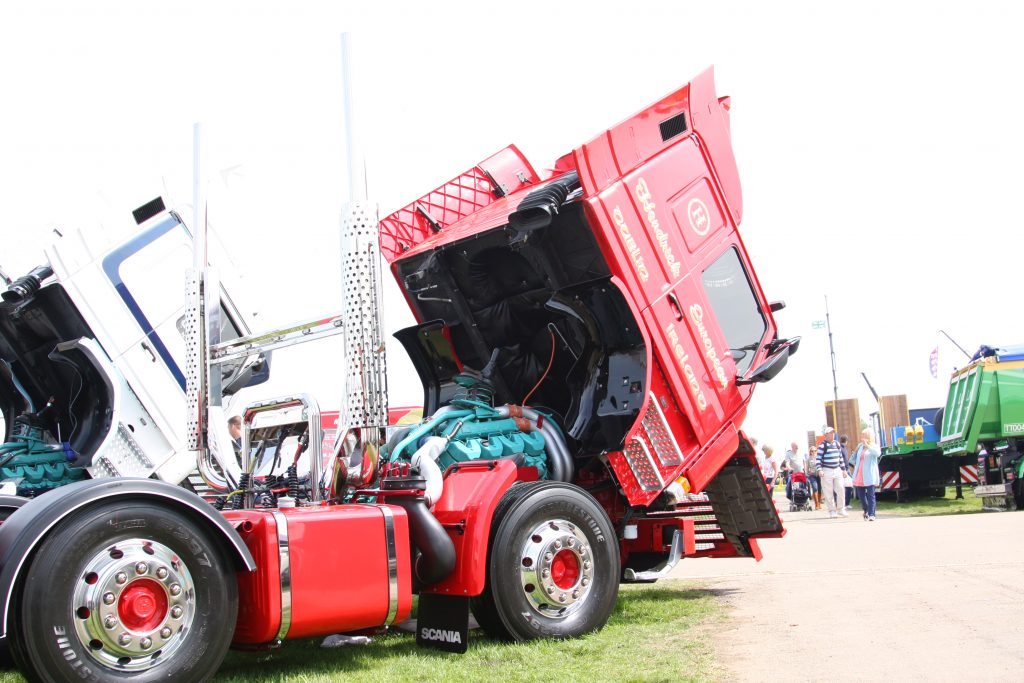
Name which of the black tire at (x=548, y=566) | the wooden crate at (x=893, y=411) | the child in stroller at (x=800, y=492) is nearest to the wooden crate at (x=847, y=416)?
the wooden crate at (x=893, y=411)

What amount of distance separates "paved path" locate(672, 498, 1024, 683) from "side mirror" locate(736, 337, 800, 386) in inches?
62.5

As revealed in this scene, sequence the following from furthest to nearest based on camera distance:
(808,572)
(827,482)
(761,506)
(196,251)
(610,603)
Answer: (827,482) < (808,572) < (761,506) < (196,251) < (610,603)

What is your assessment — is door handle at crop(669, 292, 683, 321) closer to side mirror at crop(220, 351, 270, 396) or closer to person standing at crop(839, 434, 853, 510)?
side mirror at crop(220, 351, 270, 396)

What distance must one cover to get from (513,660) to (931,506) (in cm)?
1687

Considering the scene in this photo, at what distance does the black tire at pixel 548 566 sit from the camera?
5.46 metres

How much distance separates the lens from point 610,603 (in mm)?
5918

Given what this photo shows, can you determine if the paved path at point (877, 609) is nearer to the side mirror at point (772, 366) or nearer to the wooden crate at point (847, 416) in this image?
the side mirror at point (772, 366)

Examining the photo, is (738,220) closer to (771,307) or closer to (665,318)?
(771,307)

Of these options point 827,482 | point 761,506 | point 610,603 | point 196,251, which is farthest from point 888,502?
point 196,251

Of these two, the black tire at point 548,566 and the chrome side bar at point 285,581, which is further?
the black tire at point 548,566

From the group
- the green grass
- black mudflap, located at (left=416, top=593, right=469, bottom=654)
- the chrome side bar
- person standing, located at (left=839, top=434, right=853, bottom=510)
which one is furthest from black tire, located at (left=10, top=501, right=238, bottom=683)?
person standing, located at (left=839, top=434, right=853, bottom=510)

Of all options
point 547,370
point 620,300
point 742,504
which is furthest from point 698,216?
point 742,504

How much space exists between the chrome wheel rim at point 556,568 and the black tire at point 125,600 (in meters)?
1.84

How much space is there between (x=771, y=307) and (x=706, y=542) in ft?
6.42
